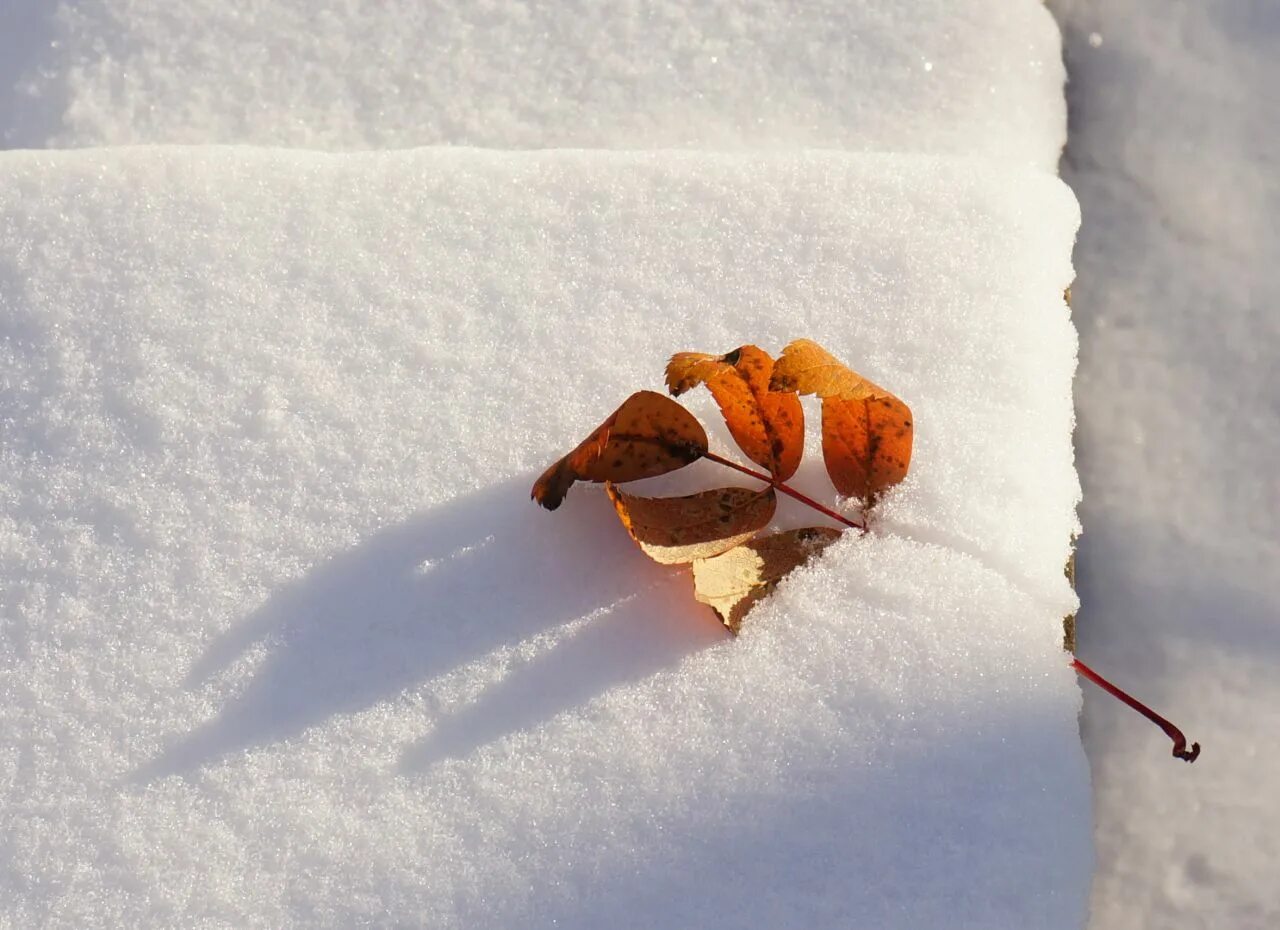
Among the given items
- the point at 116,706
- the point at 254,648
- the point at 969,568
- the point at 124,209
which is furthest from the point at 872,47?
the point at 116,706

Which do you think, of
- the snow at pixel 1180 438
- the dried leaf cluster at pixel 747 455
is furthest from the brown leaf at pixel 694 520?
the snow at pixel 1180 438

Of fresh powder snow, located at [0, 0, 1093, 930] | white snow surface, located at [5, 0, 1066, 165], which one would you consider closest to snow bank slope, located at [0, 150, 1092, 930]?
fresh powder snow, located at [0, 0, 1093, 930]

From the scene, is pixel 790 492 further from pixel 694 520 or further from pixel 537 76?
pixel 537 76

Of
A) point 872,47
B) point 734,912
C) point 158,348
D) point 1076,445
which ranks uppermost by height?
point 872,47

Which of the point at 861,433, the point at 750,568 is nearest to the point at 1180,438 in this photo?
the point at 861,433

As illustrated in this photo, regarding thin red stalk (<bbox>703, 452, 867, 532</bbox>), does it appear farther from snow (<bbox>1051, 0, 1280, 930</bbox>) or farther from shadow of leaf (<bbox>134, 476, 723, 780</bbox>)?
snow (<bbox>1051, 0, 1280, 930</bbox>)

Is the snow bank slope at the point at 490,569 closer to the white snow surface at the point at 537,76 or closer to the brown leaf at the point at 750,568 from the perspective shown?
the brown leaf at the point at 750,568

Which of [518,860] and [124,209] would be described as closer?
[518,860]

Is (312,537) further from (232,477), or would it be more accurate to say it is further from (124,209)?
(124,209)
